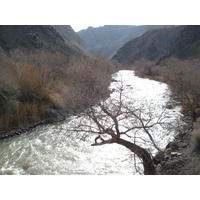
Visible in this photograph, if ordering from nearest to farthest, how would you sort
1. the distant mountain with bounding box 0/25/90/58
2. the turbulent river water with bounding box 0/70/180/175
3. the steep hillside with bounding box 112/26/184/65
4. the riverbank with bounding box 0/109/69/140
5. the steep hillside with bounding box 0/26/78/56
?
1. the turbulent river water with bounding box 0/70/180/175
2. the riverbank with bounding box 0/109/69/140
3. the distant mountain with bounding box 0/25/90/58
4. the steep hillside with bounding box 0/26/78/56
5. the steep hillside with bounding box 112/26/184/65

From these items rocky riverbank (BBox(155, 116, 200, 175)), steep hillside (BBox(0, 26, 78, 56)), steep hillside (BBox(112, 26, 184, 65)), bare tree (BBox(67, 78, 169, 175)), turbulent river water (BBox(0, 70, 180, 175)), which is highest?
steep hillside (BBox(112, 26, 184, 65))

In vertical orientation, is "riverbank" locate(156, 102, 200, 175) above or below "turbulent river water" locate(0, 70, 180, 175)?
above

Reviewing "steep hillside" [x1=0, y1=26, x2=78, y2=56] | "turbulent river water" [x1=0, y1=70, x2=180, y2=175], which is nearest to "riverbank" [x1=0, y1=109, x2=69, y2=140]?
"turbulent river water" [x1=0, y1=70, x2=180, y2=175]

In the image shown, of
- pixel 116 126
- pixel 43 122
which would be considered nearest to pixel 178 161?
pixel 116 126

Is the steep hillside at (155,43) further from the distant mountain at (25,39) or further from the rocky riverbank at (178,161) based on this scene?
the rocky riverbank at (178,161)

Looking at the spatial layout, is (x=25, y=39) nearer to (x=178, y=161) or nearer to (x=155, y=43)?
(x=178, y=161)

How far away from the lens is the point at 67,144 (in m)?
8.62

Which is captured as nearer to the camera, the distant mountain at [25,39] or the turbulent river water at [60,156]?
the turbulent river water at [60,156]

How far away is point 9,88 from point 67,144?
544 cm

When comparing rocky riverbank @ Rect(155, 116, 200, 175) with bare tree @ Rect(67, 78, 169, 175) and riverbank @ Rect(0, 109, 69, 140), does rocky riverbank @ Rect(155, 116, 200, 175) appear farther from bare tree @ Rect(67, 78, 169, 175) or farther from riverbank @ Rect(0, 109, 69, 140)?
riverbank @ Rect(0, 109, 69, 140)

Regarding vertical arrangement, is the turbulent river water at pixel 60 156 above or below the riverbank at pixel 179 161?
below

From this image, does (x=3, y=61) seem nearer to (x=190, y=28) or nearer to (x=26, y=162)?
(x=26, y=162)

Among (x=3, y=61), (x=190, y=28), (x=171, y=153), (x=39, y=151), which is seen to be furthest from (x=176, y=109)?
(x=190, y=28)

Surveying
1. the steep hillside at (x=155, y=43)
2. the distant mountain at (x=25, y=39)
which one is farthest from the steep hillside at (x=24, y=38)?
the steep hillside at (x=155, y=43)
